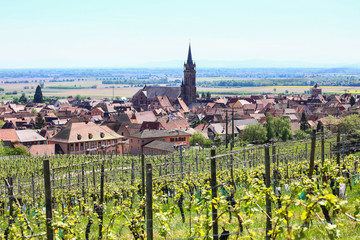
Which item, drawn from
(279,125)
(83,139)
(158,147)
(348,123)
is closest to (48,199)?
(158,147)

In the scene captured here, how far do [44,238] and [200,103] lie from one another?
127 metres

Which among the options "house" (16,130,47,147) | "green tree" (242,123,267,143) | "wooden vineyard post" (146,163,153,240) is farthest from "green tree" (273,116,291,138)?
"wooden vineyard post" (146,163,153,240)

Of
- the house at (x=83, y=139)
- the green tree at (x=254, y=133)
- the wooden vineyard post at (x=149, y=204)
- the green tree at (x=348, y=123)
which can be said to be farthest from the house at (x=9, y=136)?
the wooden vineyard post at (x=149, y=204)

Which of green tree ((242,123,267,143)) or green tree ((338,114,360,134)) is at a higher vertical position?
green tree ((338,114,360,134))

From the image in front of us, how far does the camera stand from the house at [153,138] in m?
55.2

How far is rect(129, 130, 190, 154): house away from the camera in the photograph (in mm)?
55156

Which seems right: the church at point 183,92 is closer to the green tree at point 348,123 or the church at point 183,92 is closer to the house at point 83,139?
the house at point 83,139

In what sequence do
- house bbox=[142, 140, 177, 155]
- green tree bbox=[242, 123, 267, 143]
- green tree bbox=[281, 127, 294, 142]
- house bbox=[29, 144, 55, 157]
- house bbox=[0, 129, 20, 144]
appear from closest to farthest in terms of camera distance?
house bbox=[142, 140, 177, 155], house bbox=[29, 144, 55, 157], house bbox=[0, 129, 20, 144], green tree bbox=[242, 123, 267, 143], green tree bbox=[281, 127, 294, 142]

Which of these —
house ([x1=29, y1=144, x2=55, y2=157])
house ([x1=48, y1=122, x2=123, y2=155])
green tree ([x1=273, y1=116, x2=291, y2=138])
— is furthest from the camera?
green tree ([x1=273, y1=116, x2=291, y2=138])

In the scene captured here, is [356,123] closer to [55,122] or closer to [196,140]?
[196,140]

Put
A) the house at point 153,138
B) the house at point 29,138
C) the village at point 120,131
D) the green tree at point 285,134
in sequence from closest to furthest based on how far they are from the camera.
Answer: the village at point 120,131 → the house at point 153,138 → the house at point 29,138 → the green tree at point 285,134

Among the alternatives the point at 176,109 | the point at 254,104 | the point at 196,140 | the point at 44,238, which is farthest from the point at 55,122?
the point at 44,238

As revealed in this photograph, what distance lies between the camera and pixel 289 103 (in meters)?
132

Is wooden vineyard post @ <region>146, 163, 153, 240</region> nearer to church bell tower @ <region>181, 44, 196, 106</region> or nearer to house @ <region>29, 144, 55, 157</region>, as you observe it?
house @ <region>29, 144, 55, 157</region>
